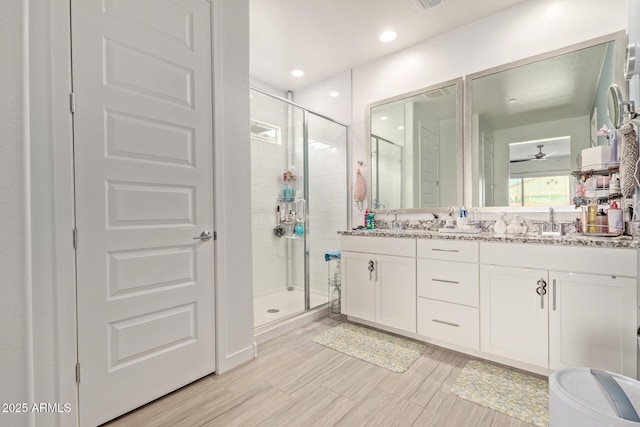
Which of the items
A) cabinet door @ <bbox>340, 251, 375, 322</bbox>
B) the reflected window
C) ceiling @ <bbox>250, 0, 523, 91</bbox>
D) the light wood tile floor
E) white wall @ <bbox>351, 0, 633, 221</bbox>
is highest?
ceiling @ <bbox>250, 0, 523, 91</bbox>

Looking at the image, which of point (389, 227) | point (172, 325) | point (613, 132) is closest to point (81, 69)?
point (172, 325)

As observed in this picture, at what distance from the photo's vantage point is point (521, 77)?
2.44 meters

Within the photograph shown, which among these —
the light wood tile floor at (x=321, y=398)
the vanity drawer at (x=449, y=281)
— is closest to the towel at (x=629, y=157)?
the vanity drawer at (x=449, y=281)

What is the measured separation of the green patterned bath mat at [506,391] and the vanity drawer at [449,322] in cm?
18

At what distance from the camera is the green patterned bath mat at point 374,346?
83.9 inches

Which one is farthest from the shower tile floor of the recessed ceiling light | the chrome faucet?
the recessed ceiling light

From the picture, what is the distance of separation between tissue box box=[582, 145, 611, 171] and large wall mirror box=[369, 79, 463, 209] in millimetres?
881

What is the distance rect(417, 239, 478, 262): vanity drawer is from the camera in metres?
2.12

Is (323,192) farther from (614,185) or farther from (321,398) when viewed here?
(614,185)

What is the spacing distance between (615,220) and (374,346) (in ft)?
5.82

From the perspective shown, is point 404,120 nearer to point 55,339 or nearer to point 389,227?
point 389,227

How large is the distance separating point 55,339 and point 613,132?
3.27 m

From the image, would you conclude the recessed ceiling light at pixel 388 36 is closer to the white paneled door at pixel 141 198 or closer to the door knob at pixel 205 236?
the white paneled door at pixel 141 198

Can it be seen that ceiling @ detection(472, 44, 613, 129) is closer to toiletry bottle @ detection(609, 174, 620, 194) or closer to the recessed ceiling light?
toiletry bottle @ detection(609, 174, 620, 194)
